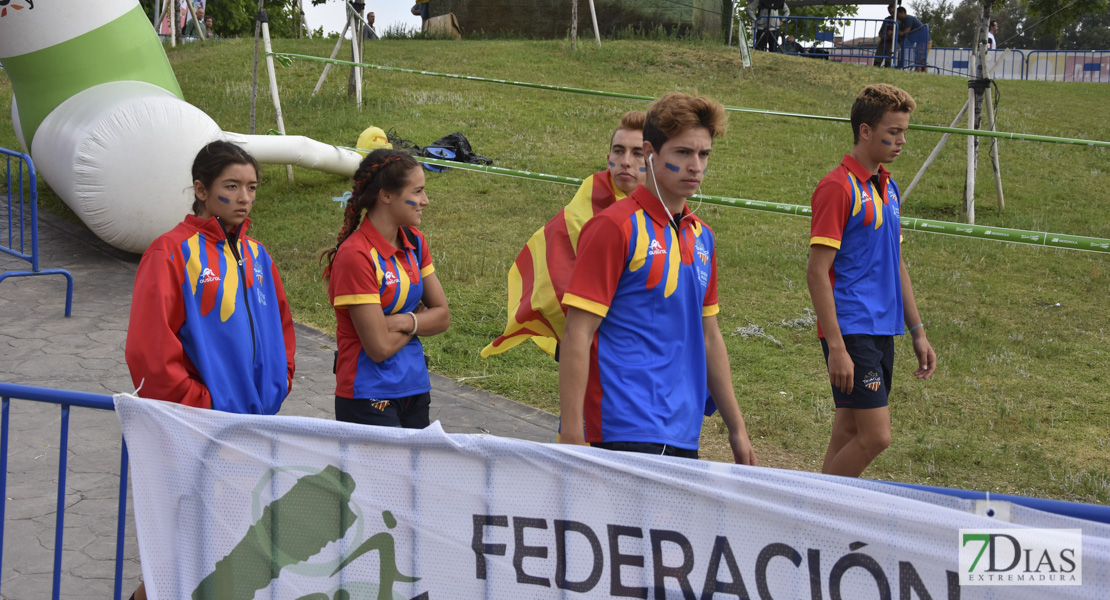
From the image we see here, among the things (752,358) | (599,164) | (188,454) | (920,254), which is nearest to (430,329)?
(188,454)

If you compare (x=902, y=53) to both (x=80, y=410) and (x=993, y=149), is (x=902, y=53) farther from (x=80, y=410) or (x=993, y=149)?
(x=80, y=410)

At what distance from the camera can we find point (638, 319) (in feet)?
9.99

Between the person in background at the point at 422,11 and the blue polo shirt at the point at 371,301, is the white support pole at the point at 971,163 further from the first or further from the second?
the person in background at the point at 422,11

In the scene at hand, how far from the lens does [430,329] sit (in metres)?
3.91

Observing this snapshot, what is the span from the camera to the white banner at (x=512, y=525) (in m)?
2.30

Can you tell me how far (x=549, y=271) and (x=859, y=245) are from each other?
4.98 ft

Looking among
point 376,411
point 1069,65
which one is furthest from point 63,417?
point 1069,65

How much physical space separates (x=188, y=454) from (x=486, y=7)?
87.2ft

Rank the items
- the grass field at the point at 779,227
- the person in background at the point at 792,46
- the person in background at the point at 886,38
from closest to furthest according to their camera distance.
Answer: the grass field at the point at 779,227
the person in background at the point at 886,38
the person in background at the point at 792,46

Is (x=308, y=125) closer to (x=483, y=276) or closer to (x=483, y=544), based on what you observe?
(x=483, y=276)

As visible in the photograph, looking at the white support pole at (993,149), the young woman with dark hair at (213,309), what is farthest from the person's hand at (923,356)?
the white support pole at (993,149)

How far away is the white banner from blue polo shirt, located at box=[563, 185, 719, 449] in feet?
1.62

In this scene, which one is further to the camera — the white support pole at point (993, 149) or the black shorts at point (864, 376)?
the white support pole at point (993, 149)

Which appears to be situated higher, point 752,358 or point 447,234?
point 447,234
